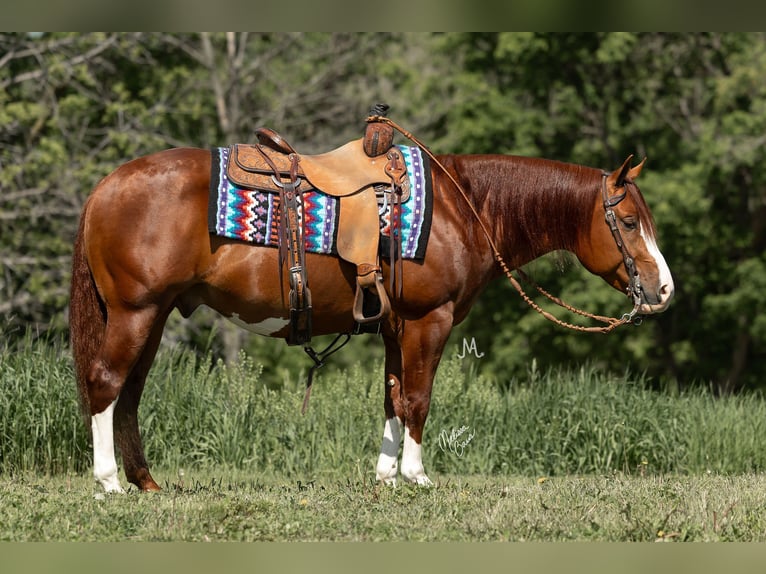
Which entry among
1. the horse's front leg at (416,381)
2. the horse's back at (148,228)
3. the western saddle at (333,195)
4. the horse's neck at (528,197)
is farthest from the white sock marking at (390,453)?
the horse's back at (148,228)

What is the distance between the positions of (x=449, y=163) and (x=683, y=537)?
2736 millimetres

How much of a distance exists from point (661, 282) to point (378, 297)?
1724mm

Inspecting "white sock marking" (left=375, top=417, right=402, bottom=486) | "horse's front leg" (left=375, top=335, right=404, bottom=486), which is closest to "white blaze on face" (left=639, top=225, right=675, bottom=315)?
"horse's front leg" (left=375, top=335, right=404, bottom=486)

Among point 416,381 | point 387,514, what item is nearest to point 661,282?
point 416,381

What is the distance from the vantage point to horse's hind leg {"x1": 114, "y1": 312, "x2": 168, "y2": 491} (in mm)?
6184

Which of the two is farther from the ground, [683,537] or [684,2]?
[684,2]

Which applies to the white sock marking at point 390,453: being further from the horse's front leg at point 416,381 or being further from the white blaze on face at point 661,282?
the white blaze on face at point 661,282

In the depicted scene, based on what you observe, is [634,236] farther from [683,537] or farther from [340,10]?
[340,10]

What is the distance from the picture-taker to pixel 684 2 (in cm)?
427

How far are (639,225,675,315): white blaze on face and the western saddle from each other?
1528 millimetres

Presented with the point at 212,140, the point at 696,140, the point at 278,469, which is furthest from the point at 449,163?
the point at 696,140

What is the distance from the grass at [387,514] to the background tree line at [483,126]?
390 inches

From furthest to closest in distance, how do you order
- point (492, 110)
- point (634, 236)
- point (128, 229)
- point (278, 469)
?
point (492, 110) → point (278, 469) → point (634, 236) → point (128, 229)

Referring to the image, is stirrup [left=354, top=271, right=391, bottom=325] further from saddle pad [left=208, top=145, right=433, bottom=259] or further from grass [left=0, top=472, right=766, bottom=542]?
grass [left=0, top=472, right=766, bottom=542]
